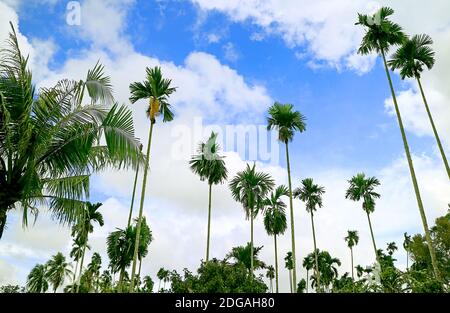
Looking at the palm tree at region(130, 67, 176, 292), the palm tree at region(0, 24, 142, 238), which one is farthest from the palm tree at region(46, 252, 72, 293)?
the palm tree at region(0, 24, 142, 238)

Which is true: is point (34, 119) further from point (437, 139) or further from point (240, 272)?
point (437, 139)

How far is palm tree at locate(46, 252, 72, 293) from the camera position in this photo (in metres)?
48.7

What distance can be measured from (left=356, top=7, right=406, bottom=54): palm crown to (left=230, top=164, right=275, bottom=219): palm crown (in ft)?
50.6

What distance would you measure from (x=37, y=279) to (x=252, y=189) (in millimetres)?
38693

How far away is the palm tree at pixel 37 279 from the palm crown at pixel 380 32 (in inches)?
2002

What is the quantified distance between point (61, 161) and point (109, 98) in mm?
2214

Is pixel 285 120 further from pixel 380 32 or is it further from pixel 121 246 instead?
pixel 121 246

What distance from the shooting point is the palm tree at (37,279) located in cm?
5396

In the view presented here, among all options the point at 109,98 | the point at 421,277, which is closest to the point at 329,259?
the point at 421,277

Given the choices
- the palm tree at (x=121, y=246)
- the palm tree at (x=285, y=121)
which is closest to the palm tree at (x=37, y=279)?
the palm tree at (x=121, y=246)

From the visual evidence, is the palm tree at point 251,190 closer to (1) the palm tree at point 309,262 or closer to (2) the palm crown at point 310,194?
(2) the palm crown at point 310,194
